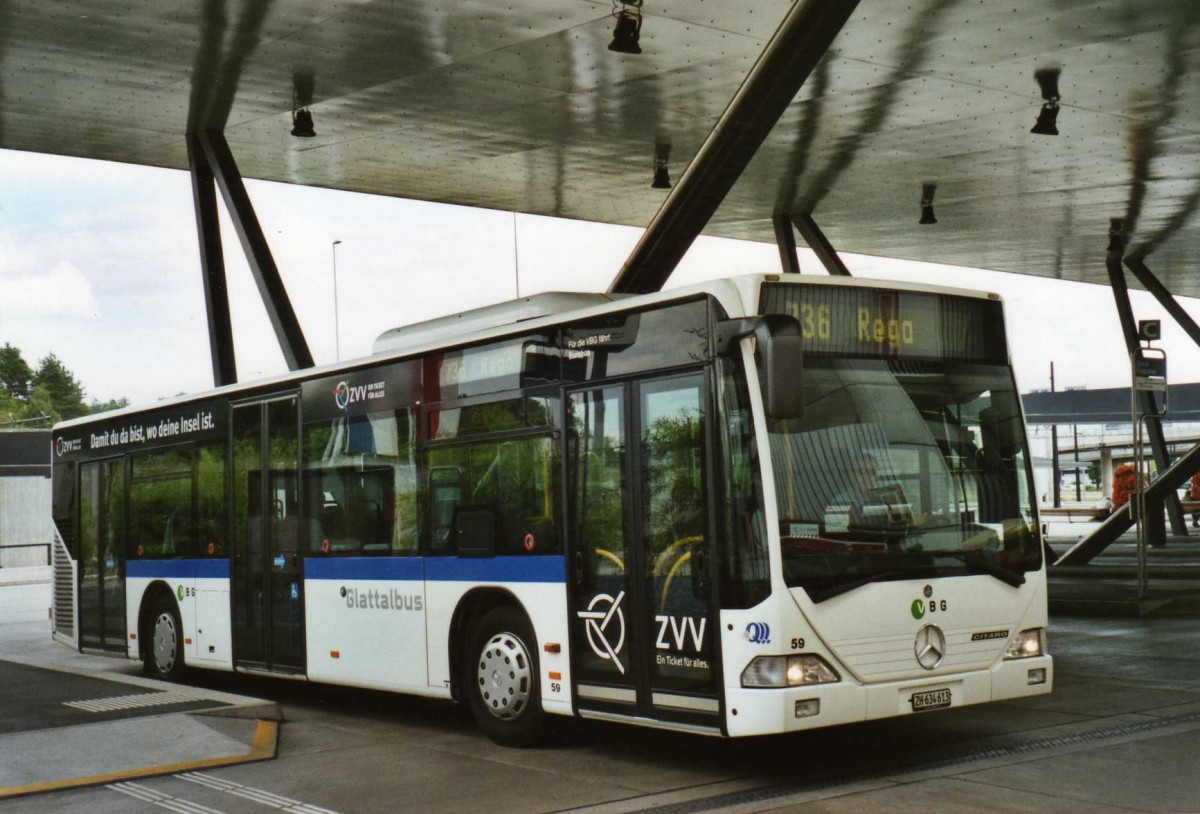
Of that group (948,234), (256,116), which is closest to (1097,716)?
(256,116)

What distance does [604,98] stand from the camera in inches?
645

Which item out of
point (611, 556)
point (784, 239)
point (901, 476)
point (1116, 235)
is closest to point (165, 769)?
point (611, 556)

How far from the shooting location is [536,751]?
9789mm

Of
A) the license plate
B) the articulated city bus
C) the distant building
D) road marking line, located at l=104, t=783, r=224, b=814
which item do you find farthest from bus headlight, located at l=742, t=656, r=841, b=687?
the distant building

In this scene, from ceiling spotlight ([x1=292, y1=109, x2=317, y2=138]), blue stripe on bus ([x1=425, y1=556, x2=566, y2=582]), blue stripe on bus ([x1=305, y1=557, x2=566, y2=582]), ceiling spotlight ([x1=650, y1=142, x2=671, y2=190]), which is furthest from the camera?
ceiling spotlight ([x1=650, y1=142, x2=671, y2=190])

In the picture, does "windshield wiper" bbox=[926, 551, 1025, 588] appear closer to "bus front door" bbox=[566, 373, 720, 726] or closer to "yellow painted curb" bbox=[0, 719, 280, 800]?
"bus front door" bbox=[566, 373, 720, 726]

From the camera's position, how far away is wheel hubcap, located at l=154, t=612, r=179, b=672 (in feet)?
48.4

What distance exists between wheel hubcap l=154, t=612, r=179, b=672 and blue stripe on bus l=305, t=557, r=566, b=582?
317 centimetres

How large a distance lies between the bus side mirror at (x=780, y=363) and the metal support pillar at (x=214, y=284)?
473 inches

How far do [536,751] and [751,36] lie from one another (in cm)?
756

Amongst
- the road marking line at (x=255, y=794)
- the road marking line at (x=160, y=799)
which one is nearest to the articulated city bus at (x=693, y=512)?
the road marking line at (x=255, y=794)

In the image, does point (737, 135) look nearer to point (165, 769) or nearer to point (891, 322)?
point (891, 322)

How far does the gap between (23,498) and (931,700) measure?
47167mm

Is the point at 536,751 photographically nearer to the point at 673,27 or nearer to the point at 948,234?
the point at 673,27
